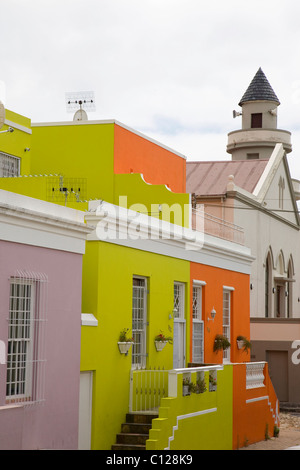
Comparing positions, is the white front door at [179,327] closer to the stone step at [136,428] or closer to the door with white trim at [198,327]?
the door with white trim at [198,327]

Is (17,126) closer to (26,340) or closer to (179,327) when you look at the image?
(179,327)

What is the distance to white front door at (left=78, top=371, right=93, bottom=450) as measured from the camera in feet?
51.0

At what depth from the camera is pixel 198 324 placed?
21.2 m

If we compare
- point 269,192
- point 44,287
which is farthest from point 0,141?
point 269,192

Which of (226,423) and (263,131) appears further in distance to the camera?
(263,131)

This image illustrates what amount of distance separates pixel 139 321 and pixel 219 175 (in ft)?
63.0

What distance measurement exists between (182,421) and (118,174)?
7259mm

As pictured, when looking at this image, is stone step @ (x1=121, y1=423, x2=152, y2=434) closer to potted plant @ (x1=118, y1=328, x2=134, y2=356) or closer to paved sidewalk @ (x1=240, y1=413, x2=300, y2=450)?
potted plant @ (x1=118, y1=328, x2=134, y2=356)

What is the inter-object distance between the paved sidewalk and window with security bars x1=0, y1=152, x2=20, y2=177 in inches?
350

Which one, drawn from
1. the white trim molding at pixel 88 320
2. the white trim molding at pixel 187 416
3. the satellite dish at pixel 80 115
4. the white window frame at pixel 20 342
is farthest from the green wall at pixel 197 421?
the satellite dish at pixel 80 115

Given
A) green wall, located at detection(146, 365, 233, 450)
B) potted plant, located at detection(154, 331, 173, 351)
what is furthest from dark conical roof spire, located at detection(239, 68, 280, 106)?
potted plant, located at detection(154, 331, 173, 351)

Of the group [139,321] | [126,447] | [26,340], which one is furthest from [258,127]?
[26,340]
